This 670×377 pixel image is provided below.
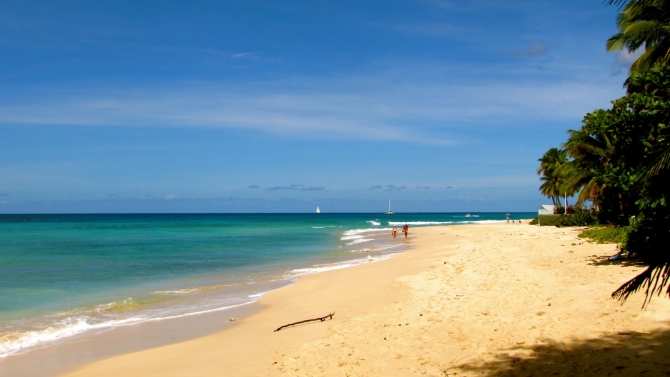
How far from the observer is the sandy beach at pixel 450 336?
6426 mm

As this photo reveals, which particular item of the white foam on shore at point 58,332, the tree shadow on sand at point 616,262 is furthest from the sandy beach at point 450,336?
the white foam on shore at point 58,332

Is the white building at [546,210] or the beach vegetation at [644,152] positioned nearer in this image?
the beach vegetation at [644,152]

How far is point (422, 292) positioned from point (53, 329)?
8.24 meters

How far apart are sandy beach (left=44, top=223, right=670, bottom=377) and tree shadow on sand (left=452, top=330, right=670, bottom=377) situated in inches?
0.5

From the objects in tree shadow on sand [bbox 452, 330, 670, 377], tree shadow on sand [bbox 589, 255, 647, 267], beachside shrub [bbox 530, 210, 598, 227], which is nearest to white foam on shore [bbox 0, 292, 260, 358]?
tree shadow on sand [bbox 452, 330, 670, 377]

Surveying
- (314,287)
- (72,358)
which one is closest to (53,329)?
(72,358)

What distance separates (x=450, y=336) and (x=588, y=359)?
7.01 feet

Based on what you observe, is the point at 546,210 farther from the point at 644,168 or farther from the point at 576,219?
the point at 644,168

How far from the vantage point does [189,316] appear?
1167 cm

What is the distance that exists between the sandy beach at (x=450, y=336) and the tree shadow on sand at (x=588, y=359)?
0.04ft

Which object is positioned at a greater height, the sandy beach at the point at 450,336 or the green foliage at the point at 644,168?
the green foliage at the point at 644,168

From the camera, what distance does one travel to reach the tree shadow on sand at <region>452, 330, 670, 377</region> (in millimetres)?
5789

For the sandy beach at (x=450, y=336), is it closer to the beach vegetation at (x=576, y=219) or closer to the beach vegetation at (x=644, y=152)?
the beach vegetation at (x=644, y=152)

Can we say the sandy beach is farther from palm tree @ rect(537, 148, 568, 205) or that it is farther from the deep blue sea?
palm tree @ rect(537, 148, 568, 205)
